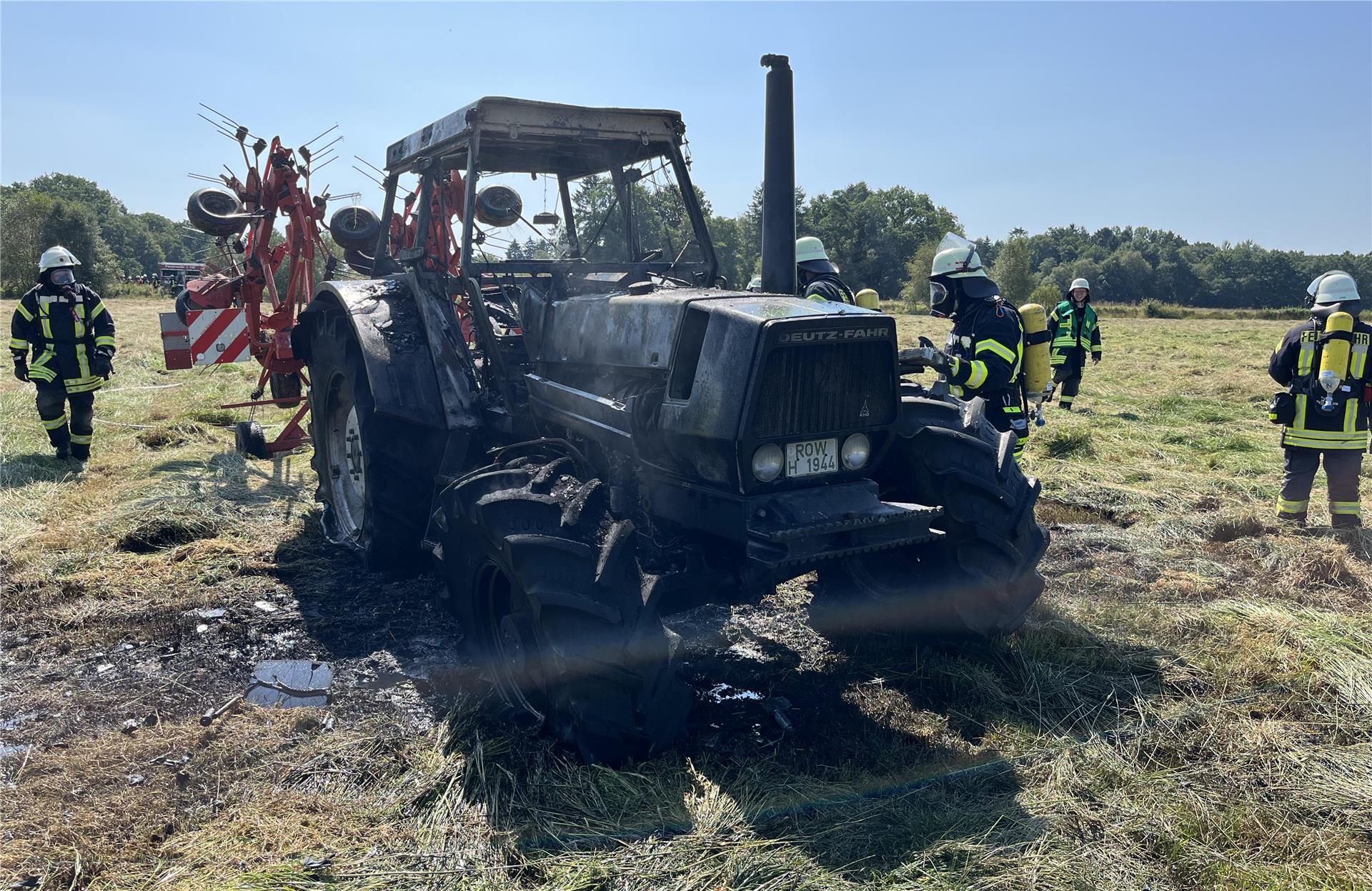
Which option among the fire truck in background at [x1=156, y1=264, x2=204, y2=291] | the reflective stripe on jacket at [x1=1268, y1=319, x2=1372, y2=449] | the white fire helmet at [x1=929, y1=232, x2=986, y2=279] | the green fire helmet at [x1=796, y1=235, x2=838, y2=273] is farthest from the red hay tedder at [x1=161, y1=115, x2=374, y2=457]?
the fire truck in background at [x1=156, y1=264, x2=204, y2=291]

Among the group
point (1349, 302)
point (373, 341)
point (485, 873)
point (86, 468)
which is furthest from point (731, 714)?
point (86, 468)

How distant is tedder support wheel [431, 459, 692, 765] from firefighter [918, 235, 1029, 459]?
10.3 ft

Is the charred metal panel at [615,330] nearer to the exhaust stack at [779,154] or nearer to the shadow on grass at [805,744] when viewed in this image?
the exhaust stack at [779,154]

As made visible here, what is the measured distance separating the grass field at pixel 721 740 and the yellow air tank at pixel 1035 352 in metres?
1.23

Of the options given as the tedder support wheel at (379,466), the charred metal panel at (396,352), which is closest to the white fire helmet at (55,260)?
the tedder support wheel at (379,466)

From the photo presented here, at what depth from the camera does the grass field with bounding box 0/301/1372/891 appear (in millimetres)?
2887

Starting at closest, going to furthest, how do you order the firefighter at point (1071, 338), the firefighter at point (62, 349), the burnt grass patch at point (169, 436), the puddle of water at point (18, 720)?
the puddle of water at point (18, 720) → the firefighter at point (62, 349) → the burnt grass patch at point (169, 436) → the firefighter at point (1071, 338)

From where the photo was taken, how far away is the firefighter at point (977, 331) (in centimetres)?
607

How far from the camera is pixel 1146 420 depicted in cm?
1161

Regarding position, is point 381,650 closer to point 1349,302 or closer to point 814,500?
point 814,500

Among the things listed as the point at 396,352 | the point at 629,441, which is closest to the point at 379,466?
the point at 396,352

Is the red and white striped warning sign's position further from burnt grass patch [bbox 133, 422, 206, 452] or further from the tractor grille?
the tractor grille

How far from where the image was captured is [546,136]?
4.99 metres

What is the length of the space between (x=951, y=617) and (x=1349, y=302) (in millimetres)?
4500
